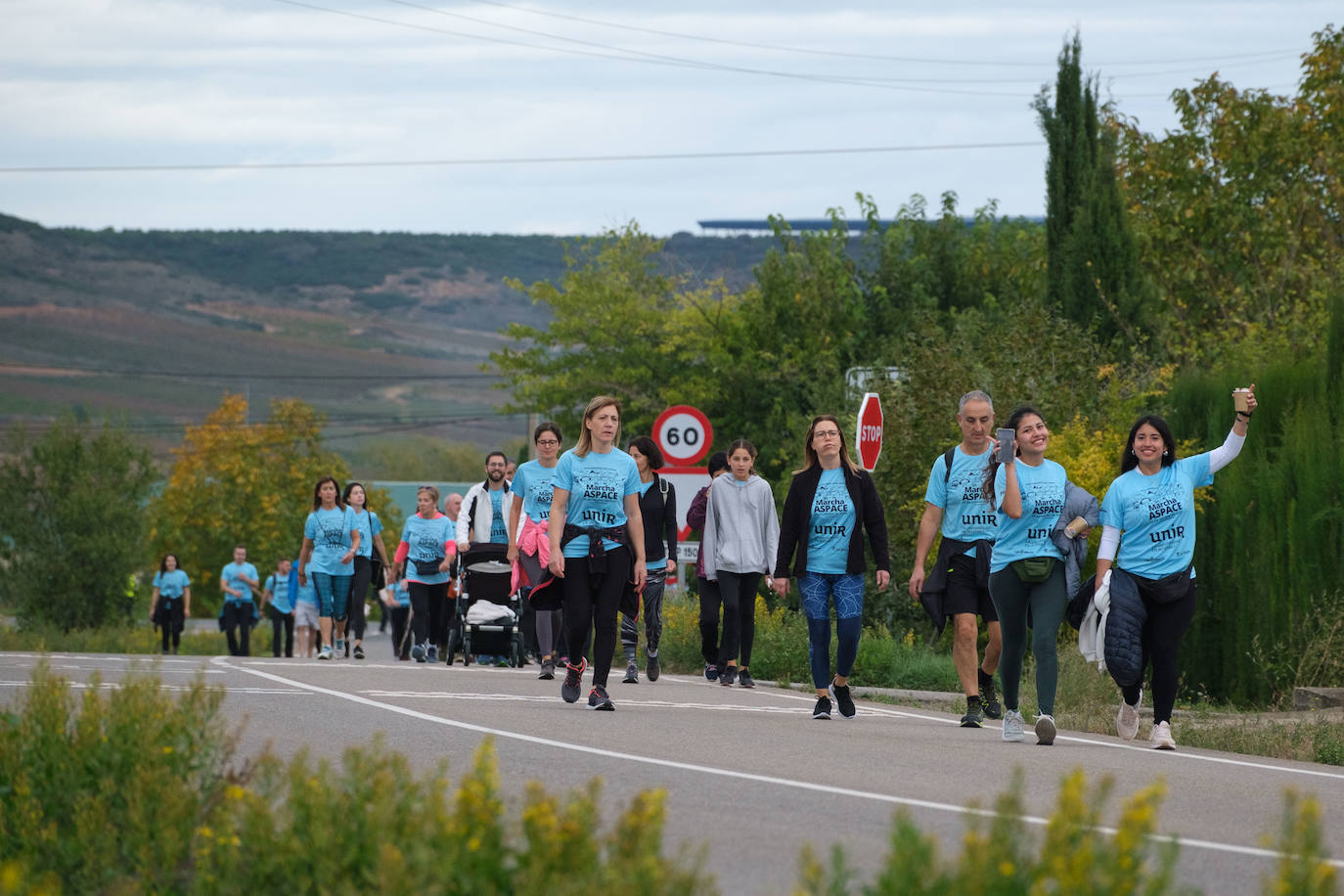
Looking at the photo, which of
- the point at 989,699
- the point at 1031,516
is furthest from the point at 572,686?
the point at 1031,516

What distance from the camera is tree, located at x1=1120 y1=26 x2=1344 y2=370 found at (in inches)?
1314

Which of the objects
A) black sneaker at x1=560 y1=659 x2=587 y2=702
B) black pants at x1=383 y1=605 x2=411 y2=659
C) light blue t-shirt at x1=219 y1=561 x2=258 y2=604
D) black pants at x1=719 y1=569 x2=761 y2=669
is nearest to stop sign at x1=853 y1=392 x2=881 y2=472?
black pants at x1=719 y1=569 x2=761 y2=669

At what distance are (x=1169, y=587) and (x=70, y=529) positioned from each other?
4729cm

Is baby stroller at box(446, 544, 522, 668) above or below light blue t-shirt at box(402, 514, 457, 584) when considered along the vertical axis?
below

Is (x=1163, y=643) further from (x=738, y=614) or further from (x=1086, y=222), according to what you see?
(x=1086, y=222)

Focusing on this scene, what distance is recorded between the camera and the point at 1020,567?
445 inches

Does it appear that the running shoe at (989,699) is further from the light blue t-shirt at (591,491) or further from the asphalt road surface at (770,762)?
the light blue t-shirt at (591,491)

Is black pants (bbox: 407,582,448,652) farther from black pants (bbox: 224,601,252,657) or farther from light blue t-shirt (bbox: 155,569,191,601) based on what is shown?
light blue t-shirt (bbox: 155,569,191,601)

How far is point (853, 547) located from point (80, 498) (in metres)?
45.4

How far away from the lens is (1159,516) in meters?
11.1

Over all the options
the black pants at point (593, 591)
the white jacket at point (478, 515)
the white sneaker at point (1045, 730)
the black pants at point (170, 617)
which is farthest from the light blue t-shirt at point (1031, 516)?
the black pants at point (170, 617)

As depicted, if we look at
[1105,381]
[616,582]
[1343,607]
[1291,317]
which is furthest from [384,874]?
[1291,317]

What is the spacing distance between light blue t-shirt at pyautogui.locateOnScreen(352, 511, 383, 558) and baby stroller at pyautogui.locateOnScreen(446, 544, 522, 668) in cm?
202

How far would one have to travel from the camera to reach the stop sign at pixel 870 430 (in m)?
17.6
